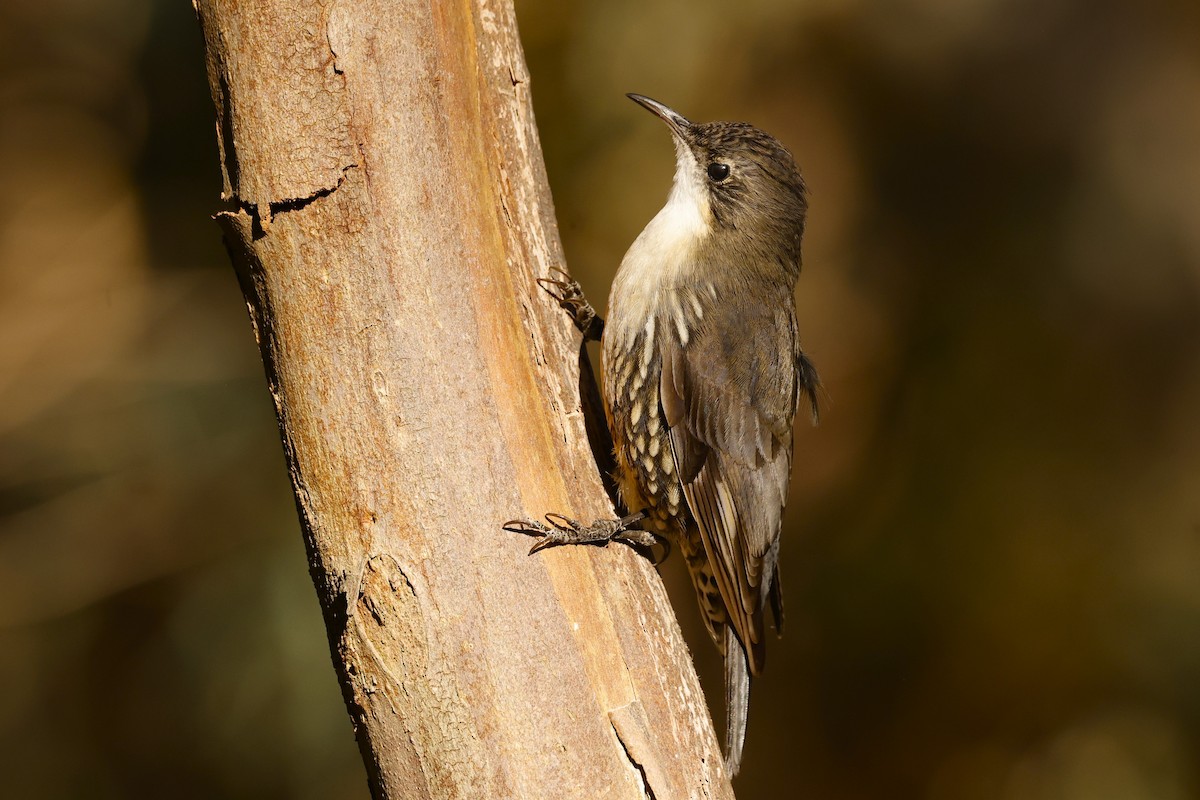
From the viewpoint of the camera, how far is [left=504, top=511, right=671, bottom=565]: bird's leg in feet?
6.87

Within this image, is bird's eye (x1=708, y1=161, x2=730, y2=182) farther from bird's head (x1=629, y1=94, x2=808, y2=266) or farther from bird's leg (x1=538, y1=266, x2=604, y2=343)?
bird's leg (x1=538, y1=266, x2=604, y2=343)

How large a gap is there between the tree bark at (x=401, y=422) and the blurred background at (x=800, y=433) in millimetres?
2579

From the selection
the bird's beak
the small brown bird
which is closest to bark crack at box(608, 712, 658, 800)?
the small brown bird

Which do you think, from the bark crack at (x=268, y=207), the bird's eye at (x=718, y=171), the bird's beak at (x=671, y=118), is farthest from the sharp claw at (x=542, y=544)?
the bird's beak at (x=671, y=118)

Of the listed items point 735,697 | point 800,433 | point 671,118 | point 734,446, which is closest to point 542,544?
point 734,446

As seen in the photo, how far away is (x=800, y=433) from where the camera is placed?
4.86m

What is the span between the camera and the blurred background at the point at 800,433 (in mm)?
4488

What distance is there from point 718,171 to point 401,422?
1436 mm

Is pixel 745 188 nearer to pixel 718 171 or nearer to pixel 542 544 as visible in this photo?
pixel 718 171

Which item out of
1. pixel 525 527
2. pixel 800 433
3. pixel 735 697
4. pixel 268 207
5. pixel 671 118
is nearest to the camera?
pixel 268 207

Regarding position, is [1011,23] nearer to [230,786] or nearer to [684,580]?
[684,580]

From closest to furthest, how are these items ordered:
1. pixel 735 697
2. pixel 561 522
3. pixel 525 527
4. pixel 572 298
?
pixel 525 527 → pixel 561 522 → pixel 572 298 → pixel 735 697

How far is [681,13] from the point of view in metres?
4.81

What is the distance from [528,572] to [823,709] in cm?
305
